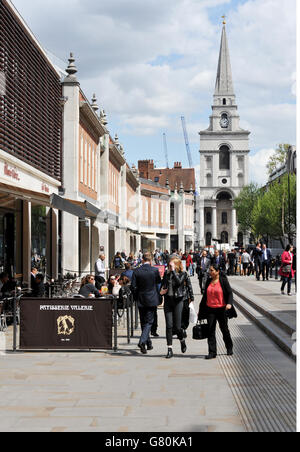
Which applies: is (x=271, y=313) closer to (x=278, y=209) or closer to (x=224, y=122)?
(x=278, y=209)

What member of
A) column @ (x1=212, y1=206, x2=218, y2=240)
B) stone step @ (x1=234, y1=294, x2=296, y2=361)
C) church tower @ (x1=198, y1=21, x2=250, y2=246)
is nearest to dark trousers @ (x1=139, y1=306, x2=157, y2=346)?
stone step @ (x1=234, y1=294, x2=296, y2=361)

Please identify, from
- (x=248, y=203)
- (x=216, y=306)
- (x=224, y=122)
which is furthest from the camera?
(x=224, y=122)

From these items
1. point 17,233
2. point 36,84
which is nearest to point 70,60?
point 36,84

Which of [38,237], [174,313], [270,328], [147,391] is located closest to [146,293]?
[174,313]

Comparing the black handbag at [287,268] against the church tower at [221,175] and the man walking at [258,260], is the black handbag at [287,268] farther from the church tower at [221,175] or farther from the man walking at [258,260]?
the church tower at [221,175]

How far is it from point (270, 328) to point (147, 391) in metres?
6.45

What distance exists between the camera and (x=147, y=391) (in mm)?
7938

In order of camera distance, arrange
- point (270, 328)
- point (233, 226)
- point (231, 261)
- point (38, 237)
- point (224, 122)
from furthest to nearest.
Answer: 1. point (224, 122)
2. point (233, 226)
3. point (231, 261)
4. point (38, 237)
5. point (270, 328)

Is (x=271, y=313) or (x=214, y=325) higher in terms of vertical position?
(x=214, y=325)

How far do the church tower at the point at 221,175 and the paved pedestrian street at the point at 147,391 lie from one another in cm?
13884

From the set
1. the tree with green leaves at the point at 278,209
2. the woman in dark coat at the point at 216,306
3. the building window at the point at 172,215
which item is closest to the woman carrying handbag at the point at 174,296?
the woman in dark coat at the point at 216,306

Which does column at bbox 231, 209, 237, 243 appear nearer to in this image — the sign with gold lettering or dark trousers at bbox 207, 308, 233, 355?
dark trousers at bbox 207, 308, 233, 355

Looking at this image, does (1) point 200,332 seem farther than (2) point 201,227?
No

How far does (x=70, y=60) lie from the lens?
28.1 metres
